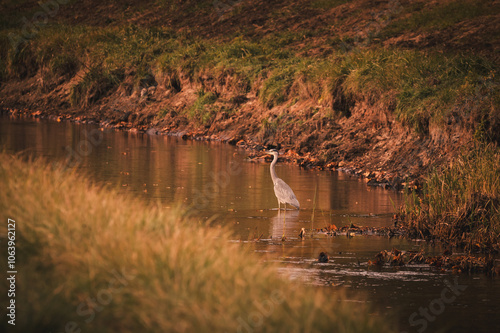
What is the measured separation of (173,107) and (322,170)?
9780mm

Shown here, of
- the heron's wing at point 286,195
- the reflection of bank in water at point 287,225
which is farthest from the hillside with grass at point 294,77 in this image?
the reflection of bank in water at point 287,225

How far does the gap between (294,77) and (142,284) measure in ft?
63.6

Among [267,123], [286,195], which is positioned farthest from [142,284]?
[267,123]

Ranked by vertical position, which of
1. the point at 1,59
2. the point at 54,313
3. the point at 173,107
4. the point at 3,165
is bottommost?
the point at 54,313

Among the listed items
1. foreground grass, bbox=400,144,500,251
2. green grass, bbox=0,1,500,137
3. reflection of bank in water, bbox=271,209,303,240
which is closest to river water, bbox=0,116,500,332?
reflection of bank in water, bbox=271,209,303,240

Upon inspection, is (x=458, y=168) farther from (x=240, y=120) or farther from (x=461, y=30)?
(x=461, y=30)

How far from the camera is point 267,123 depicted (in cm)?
2570

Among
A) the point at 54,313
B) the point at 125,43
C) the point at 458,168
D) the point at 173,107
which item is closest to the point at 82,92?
the point at 125,43

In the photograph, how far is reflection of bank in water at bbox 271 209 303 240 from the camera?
14.2m

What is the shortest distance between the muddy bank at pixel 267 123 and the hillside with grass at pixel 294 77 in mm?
45

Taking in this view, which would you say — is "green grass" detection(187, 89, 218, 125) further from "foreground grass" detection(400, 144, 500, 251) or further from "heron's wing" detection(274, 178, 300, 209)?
"foreground grass" detection(400, 144, 500, 251)

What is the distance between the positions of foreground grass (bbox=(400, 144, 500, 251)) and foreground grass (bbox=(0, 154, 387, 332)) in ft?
17.4

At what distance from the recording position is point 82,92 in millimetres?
33844

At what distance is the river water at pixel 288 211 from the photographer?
34.8ft
